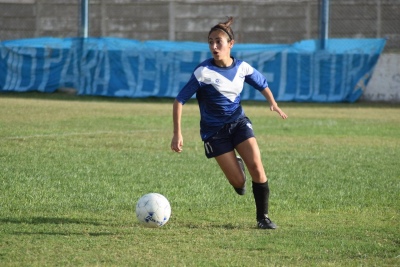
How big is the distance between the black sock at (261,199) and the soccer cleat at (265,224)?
0.14ft

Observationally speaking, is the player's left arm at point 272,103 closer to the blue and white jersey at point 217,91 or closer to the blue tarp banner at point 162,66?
the blue and white jersey at point 217,91

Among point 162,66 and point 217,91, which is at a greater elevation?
point 217,91

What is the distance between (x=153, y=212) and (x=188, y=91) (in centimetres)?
118

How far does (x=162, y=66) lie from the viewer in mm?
27953

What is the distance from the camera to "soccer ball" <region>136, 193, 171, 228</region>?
760 centimetres

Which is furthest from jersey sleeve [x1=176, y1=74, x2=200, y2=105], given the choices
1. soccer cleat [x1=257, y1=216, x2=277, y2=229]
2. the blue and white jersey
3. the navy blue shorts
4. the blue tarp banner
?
the blue tarp banner

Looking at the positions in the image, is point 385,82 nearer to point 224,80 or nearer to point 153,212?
point 224,80

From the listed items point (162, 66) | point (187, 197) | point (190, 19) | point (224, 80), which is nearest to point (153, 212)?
point (224, 80)

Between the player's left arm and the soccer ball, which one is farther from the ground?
the player's left arm

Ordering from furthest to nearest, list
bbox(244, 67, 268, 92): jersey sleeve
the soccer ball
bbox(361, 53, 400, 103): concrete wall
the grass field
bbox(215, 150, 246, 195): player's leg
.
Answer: bbox(361, 53, 400, 103): concrete wall → bbox(244, 67, 268, 92): jersey sleeve → bbox(215, 150, 246, 195): player's leg → the soccer ball → the grass field

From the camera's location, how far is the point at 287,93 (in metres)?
27.3

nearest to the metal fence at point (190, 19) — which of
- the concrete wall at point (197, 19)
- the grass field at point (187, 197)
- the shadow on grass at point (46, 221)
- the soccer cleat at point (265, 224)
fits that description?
the concrete wall at point (197, 19)

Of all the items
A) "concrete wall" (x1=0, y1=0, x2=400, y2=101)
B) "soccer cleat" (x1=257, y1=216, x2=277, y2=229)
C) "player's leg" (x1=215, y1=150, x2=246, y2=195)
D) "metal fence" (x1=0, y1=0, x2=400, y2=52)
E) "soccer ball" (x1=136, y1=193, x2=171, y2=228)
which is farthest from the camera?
"metal fence" (x1=0, y1=0, x2=400, y2=52)

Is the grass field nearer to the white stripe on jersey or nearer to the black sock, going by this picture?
the black sock
